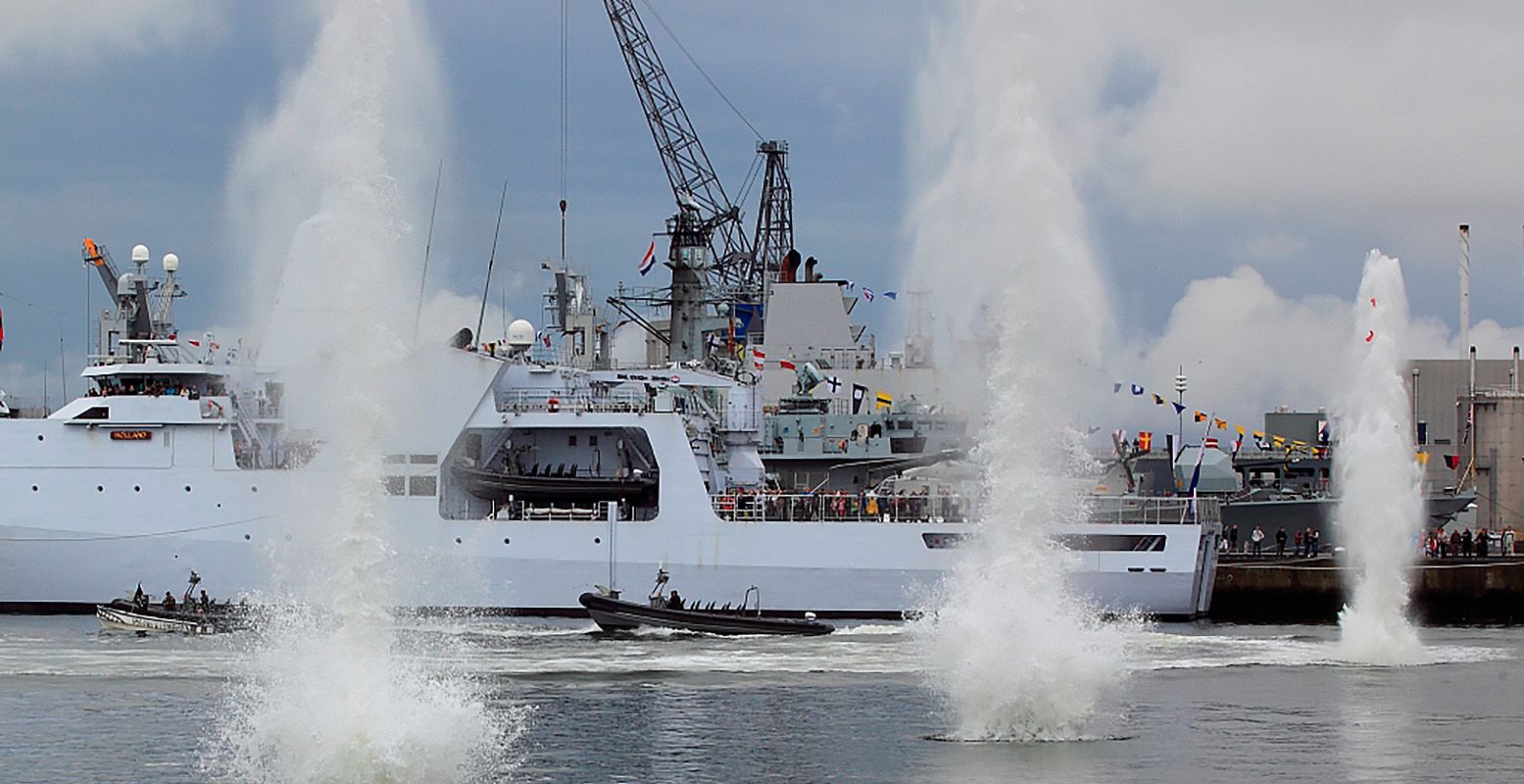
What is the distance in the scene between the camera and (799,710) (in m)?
35.1

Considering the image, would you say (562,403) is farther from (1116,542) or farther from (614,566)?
(1116,542)

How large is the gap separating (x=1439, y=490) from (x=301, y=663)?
65.7 m

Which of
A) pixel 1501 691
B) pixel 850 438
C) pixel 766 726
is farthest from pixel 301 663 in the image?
pixel 850 438

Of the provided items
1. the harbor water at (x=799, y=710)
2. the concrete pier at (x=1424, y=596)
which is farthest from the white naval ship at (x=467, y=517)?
the concrete pier at (x=1424, y=596)

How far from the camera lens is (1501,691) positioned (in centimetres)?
3812

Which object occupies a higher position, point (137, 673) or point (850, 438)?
point (850, 438)

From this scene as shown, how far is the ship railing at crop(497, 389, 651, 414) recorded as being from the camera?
54594mm

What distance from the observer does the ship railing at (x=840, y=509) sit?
53031 mm

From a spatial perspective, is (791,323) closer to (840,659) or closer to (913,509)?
(913,509)

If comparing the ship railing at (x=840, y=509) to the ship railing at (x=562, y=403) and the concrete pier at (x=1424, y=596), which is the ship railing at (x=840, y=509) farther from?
the concrete pier at (x=1424, y=596)

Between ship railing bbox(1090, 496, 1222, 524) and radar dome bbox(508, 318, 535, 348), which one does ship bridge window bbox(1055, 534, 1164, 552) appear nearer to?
ship railing bbox(1090, 496, 1222, 524)

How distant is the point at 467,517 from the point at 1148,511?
56.5 feet

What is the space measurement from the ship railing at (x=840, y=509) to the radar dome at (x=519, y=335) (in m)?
6.89

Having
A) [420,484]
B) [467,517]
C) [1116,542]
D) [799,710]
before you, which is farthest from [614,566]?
[799,710]
